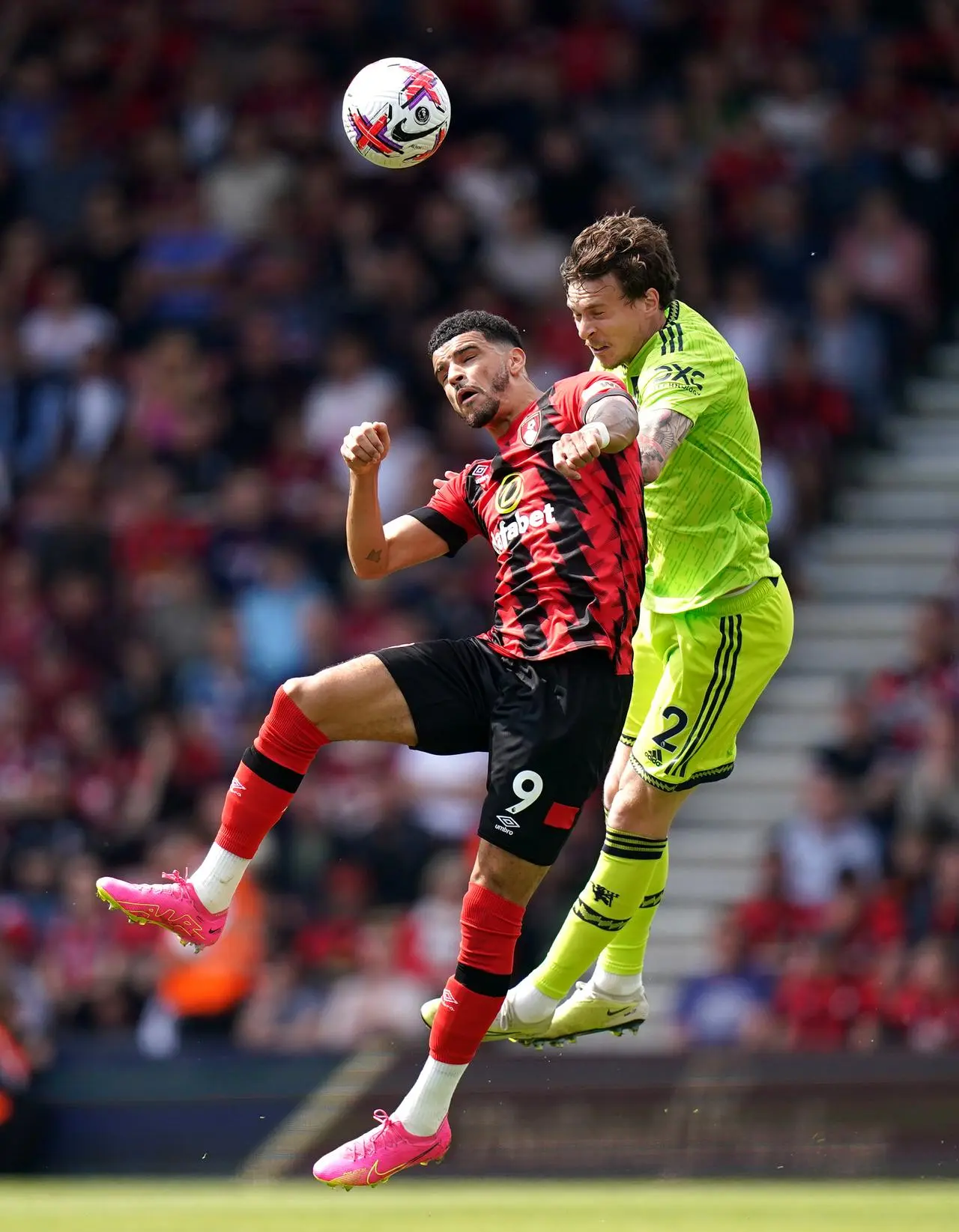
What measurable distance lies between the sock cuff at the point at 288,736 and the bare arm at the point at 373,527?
564mm

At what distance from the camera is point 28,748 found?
14398 millimetres

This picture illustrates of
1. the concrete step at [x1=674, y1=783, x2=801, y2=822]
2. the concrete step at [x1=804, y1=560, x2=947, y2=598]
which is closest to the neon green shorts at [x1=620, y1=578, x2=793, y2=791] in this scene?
the concrete step at [x1=674, y1=783, x2=801, y2=822]

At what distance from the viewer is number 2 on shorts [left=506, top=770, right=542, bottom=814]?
23.9 ft

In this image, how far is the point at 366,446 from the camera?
24.1 ft

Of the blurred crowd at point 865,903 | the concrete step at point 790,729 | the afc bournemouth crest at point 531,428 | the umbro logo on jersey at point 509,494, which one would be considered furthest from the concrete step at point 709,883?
the afc bournemouth crest at point 531,428

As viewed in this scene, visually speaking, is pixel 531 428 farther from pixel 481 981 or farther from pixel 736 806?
pixel 736 806

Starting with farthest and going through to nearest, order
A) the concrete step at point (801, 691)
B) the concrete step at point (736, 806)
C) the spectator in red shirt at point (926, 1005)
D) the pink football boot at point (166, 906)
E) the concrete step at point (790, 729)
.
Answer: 1. the concrete step at point (801, 691)
2. the concrete step at point (790, 729)
3. the concrete step at point (736, 806)
4. the spectator in red shirt at point (926, 1005)
5. the pink football boot at point (166, 906)

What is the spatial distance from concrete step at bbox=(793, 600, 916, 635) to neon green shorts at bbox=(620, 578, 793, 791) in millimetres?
6619

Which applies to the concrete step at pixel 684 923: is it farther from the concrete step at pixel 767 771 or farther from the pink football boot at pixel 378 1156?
the pink football boot at pixel 378 1156

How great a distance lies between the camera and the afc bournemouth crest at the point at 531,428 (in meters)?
7.50

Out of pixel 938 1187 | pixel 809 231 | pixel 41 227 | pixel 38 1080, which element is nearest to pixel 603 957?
pixel 938 1187

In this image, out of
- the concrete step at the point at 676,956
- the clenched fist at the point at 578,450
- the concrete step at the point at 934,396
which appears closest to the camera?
the clenched fist at the point at 578,450

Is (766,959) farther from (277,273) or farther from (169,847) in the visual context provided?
(277,273)

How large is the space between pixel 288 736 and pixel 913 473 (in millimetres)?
8628
